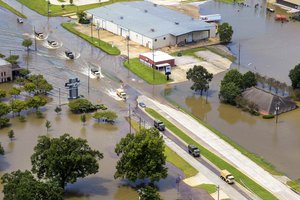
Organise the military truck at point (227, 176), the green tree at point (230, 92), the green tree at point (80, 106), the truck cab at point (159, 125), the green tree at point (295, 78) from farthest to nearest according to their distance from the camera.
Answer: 1. the green tree at point (295, 78)
2. the green tree at point (230, 92)
3. the green tree at point (80, 106)
4. the truck cab at point (159, 125)
5. the military truck at point (227, 176)

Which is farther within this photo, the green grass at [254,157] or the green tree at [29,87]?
the green tree at [29,87]

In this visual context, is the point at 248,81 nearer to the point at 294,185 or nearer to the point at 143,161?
the point at 294,185

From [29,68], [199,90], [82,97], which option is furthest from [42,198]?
[29,68]

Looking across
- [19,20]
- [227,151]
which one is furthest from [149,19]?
[227,151]

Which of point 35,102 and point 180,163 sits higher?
point 35,102

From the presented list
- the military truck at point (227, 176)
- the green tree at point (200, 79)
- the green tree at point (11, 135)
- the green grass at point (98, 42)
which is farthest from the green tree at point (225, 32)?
the military truck at point (227, 176)

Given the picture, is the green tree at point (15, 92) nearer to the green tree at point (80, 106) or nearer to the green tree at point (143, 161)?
the green tree at point (80, 106)

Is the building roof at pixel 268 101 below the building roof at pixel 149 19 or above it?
below

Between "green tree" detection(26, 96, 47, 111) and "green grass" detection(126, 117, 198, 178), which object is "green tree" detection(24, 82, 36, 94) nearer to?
"green tree" detection(26, 96, 47, 111)
